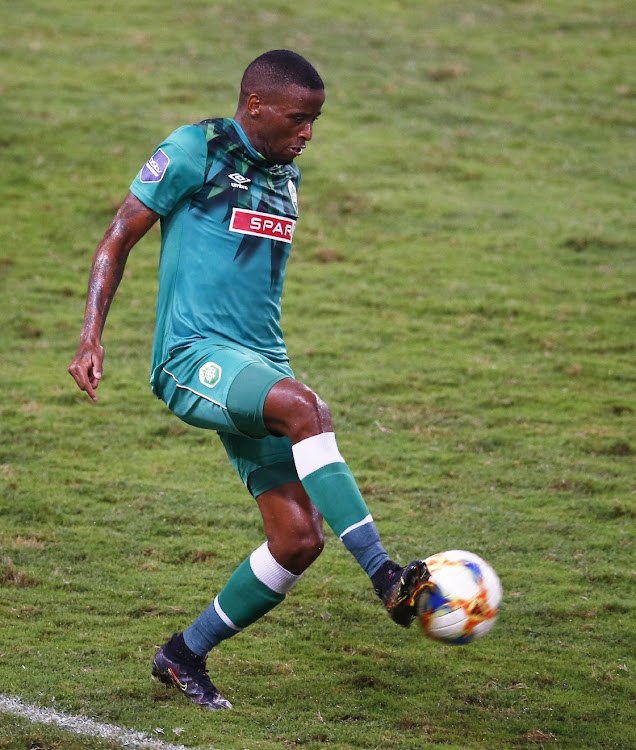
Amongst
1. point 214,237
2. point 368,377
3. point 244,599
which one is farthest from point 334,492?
point 368,377

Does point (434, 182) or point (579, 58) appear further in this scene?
point (579, 58)

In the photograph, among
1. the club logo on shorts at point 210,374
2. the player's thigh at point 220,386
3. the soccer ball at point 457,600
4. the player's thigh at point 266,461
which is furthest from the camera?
the player's thigh at point 266,461

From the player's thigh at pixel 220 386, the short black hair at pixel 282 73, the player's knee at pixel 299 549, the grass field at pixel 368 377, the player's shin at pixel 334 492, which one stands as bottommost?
the grass field at pixel 368 377

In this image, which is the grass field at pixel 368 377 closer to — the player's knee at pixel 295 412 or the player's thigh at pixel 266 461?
the player's thigh at pixel 266 461

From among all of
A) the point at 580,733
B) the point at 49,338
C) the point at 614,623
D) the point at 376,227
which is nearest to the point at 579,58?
the point at 376,227

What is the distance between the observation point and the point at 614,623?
18.0ft

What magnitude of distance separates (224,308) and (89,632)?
69.9 inches

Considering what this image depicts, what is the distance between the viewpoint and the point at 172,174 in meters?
4.32

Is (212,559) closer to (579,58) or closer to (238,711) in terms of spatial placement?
(238,711)

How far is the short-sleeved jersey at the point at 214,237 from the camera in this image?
4.36 metres

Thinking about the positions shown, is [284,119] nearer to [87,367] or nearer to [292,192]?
[292,192]

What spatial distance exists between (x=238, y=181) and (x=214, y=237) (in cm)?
26

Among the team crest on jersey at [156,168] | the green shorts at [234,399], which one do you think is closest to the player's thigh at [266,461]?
the green shorts at [234,399]

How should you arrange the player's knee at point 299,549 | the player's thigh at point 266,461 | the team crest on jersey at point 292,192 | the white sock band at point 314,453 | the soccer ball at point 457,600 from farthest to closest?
the team crest on jersey at point 292,192, the player's thigh at point 266,461, the player's knee at point 299,549, the white sock band at point 314,453, the soccer ball at point 457,600
